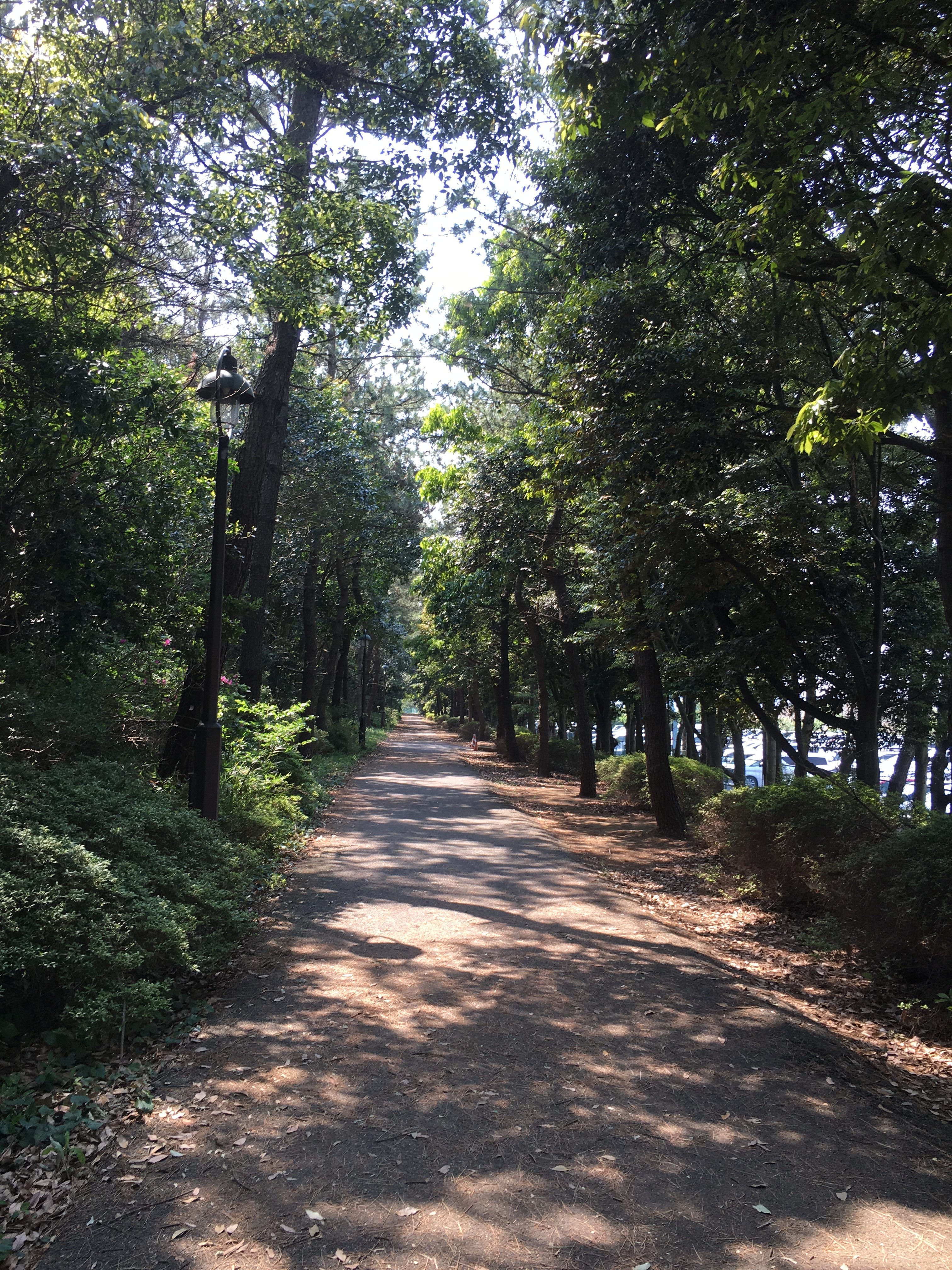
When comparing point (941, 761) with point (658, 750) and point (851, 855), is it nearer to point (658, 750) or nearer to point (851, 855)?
point (658, 750)

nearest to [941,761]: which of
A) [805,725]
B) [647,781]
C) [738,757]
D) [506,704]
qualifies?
[738,757]

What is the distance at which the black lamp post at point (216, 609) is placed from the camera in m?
7.91

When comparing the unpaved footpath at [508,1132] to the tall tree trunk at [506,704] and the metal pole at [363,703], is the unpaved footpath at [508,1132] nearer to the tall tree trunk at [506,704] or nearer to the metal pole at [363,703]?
the tall tree trunk at [506,704]

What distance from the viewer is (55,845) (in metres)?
4.39

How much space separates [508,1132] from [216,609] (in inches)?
226

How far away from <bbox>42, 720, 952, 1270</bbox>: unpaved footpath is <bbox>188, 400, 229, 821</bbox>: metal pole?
1974 millimetres

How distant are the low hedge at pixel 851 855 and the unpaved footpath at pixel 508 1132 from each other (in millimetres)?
1082

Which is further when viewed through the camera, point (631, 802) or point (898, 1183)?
point (631, 802)

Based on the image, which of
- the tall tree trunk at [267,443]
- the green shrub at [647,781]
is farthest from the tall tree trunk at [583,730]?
the tall tree trunk at [267,443]

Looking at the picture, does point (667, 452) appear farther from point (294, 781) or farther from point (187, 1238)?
point (294, 781)

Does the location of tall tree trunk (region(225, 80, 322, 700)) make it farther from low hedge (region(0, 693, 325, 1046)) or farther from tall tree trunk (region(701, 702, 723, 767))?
tall tree trunk (region(701, 702, 723, 767))

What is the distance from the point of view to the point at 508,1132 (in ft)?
12.1

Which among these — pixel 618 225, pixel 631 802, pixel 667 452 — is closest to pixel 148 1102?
pixel 667 452

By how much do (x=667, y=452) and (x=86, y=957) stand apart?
21.6ft
